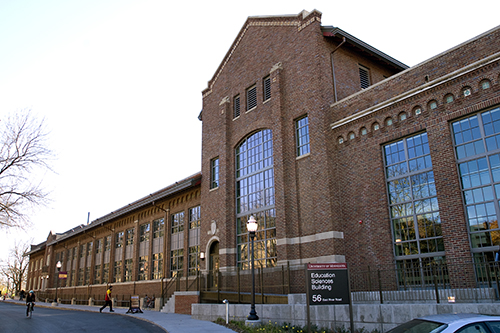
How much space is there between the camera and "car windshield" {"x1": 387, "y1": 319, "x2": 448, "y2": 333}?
19.7 ft

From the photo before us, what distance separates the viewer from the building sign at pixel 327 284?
10055 millimetres

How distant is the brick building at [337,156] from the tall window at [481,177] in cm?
4

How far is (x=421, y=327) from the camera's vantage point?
6316 millimetres

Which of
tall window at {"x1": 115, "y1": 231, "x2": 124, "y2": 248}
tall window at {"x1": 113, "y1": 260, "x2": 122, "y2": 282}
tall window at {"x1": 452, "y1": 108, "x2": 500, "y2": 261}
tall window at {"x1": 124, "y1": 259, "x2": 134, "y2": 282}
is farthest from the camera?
tall window at {"x1": 115, "y1": 231, "x2": 124, "y2": 248}

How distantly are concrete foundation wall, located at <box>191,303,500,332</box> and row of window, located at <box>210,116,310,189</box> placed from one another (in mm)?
8021

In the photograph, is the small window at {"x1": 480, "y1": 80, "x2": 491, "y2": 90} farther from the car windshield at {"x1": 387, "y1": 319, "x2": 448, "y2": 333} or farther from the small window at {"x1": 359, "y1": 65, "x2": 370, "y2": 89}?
the car windshield at {"x1": 387, "y1": 319, "x2": 448, "y2": 333}

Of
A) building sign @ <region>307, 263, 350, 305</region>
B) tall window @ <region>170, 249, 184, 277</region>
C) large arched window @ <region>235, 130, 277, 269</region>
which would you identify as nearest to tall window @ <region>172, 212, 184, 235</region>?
tall window @ <region>170, 249, 184, 277</region>

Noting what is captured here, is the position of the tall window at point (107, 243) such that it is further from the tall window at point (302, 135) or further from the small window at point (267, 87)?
the tall window at point (302, 135)

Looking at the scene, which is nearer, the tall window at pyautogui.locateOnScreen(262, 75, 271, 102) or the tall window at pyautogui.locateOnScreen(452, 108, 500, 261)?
the tall window at pyautogui.locateOnScreen(452, 108, 500, 261)

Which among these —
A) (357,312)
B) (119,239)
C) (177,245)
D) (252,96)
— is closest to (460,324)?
(357,312)

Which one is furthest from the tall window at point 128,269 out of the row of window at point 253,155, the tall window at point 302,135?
the tall window at point 302,135

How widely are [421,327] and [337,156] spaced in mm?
13246

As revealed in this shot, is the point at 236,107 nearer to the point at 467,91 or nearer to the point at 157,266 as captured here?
the point at 467,91

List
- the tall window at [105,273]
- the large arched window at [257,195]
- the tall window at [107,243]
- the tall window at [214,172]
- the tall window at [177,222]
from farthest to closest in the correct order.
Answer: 1. the tall window at [107,243]
2. the tall window at [105,273]
3. the tall window at [177,222]
4. the tall window at [214,172]
5. the large arched window at [257,195]
